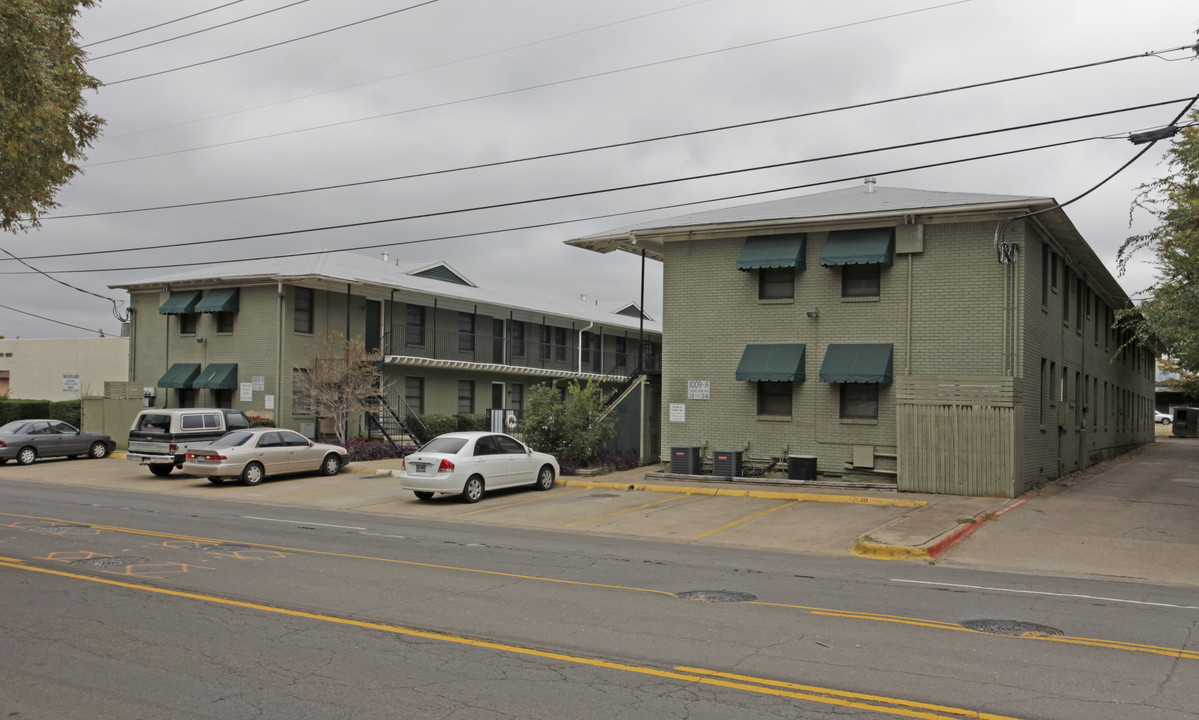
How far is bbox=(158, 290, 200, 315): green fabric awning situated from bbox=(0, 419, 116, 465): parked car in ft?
17.6

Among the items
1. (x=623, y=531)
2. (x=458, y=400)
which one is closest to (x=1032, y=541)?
(x=623, y=531)

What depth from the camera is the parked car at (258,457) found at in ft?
78.1

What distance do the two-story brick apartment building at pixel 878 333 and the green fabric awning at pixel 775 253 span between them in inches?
1.5

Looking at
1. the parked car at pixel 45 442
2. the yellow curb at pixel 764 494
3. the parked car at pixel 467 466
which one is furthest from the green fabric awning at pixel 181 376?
the yellow curb at pixel 764 494

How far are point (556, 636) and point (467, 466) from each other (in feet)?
40.8

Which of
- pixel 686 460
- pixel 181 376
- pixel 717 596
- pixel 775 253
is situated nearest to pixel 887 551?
pixel 717 596

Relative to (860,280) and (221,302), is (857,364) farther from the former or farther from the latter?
(221,302)

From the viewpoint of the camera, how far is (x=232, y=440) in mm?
24562

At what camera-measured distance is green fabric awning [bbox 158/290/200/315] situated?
115 feet

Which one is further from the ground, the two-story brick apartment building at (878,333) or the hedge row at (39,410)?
the two-story brick apartment building at (878,333)

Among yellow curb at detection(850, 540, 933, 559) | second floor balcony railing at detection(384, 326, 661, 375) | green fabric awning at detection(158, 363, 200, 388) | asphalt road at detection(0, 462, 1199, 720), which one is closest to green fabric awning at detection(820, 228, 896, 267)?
yellow curb at detection(850, 540, 933, 559)

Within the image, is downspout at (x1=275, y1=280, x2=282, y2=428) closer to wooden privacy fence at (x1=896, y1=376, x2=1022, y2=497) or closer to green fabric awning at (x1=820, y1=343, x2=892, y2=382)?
green fabric awning at (x1=820, y1=343, x2=892, y2=382)

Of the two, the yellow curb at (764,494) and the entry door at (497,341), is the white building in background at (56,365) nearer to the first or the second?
the entry door at (497,341)

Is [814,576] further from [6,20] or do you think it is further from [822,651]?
[6,20]
